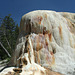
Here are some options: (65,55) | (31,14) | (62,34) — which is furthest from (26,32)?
(65,55)

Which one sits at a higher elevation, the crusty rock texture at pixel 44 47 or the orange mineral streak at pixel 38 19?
the orange mineral streak at pixel 38 19

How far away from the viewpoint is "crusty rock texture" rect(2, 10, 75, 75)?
4.76 m

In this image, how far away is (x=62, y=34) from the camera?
6.11m

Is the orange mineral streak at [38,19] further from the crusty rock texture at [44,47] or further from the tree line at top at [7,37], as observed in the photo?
the tree line at top at [7,37]

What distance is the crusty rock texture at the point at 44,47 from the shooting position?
15.6 ft

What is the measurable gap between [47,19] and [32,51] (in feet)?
7.05

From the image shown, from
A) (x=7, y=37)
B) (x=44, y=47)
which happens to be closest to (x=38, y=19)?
(x=44, y=47)

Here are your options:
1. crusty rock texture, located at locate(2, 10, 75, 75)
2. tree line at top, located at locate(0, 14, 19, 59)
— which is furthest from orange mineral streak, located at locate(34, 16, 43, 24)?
tree line at top, located at locate(0, 14, 19, 59)

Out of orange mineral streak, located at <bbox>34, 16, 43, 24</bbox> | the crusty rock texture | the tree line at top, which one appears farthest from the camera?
the tree line at top

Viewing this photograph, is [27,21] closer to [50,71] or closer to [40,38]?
[40,38]

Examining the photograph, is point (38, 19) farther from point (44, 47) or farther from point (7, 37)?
point (7, 37)

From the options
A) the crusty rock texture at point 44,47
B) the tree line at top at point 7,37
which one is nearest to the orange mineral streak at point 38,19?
the crusty rock texture at point 44,47

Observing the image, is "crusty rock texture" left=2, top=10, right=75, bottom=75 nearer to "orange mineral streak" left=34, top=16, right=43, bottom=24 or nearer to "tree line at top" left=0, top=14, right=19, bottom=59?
"orange mineral streak" left=34, top=16, right=43, bottom=24

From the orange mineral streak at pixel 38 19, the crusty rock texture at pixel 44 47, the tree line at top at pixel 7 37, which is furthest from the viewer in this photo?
the tree line at top at pixel 7 37
